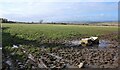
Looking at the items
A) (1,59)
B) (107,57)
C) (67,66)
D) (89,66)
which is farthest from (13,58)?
(107,57)

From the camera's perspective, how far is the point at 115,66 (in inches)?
772

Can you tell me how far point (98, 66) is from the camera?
1962 centimetres

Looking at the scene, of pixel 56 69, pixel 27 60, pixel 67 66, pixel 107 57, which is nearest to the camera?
pixel 56 69

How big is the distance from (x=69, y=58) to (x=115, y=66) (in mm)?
4424

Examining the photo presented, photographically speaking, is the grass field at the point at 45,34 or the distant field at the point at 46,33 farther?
the distant field at the point at 46,33

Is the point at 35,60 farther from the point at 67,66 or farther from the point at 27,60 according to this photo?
the point at 67,66

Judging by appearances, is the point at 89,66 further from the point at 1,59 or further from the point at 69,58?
the point at 1,59

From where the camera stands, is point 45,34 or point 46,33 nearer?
point 45,34

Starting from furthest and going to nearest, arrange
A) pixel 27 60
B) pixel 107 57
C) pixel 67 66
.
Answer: pixel 107 57 < pixel 27 60 < pixel 67 66

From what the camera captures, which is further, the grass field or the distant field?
the distant field

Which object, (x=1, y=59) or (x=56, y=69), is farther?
(x=1, y=59)

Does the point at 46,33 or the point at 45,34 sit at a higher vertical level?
the point at 46,33

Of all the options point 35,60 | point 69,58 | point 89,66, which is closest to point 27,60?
point 35,60

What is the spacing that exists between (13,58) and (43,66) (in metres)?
3.92
